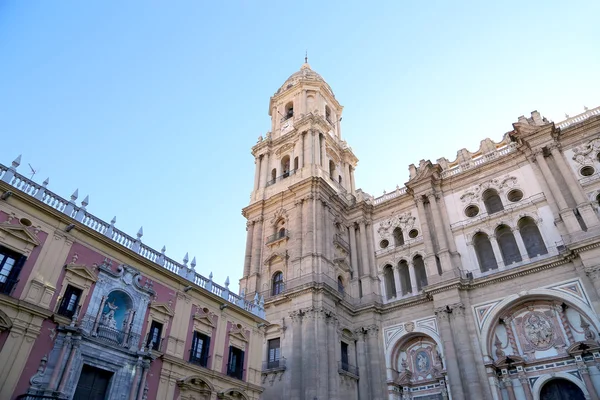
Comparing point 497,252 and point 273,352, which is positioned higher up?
point 497,252

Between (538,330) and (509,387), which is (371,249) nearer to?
(538,330)

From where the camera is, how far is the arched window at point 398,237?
32.4 m

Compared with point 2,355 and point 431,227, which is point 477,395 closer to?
point 431,227

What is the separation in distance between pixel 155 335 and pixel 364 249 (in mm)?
18773

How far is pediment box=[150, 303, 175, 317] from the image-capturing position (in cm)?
1780

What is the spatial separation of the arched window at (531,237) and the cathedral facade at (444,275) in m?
0.13

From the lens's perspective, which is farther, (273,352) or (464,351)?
(273,352)

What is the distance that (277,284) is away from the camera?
30.8m

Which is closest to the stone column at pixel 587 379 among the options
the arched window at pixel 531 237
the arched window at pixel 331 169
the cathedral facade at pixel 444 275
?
the cathedral facade at pixel 444 275

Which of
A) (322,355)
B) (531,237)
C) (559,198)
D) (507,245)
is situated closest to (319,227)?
(322,355)

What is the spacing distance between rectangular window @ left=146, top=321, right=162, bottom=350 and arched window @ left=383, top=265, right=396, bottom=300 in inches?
676

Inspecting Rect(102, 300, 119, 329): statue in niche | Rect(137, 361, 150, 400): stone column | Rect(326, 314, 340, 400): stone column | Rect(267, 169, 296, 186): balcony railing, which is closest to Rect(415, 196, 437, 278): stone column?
Rect(326, 314, 340, 400): stone column

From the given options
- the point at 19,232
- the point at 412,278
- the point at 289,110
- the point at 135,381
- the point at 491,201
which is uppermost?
the point at 289,110

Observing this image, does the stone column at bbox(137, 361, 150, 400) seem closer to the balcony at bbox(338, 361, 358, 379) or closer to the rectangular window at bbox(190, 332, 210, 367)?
the rectangular window at bbox(190, 332, 210, 367)
